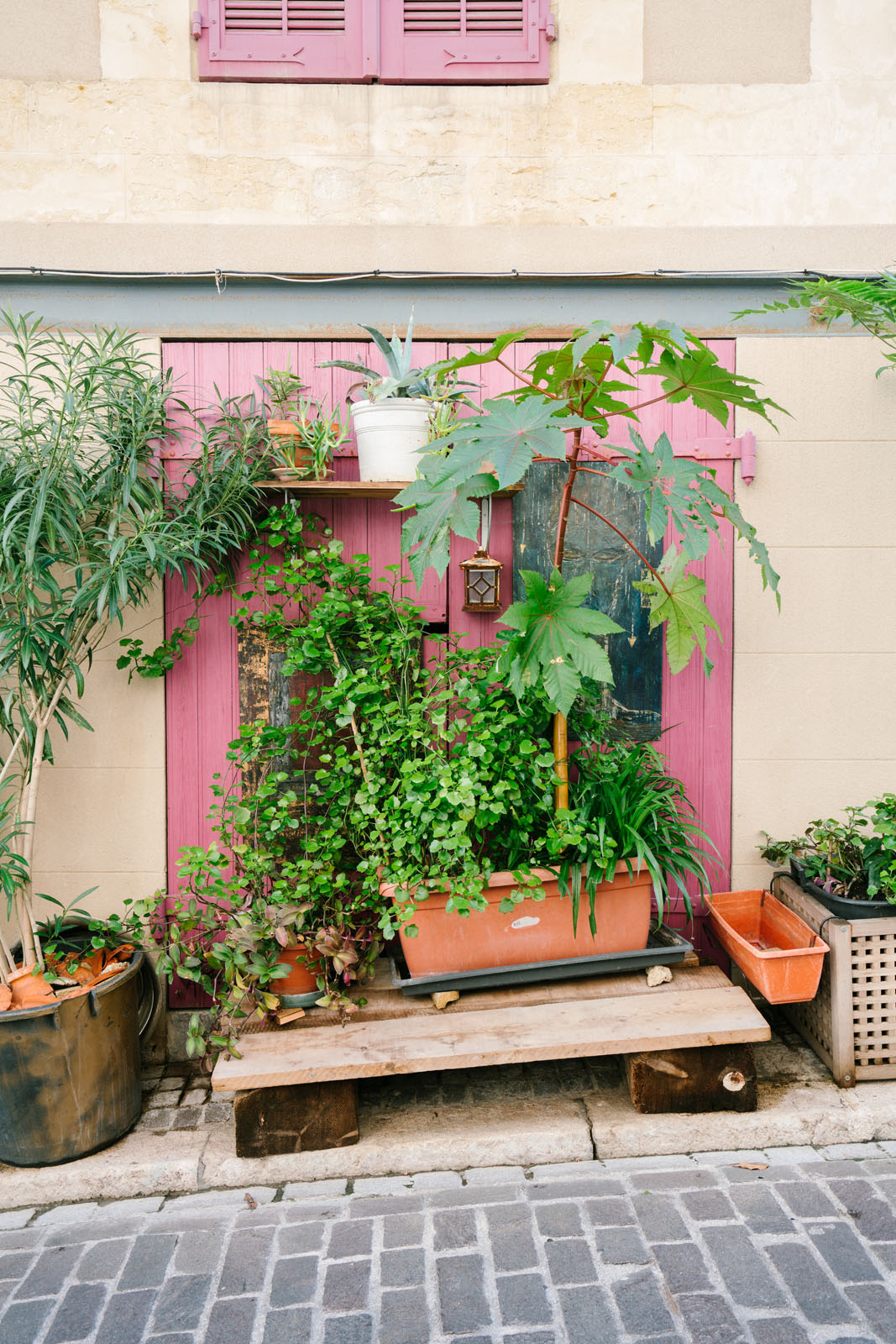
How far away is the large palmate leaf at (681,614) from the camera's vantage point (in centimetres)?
299

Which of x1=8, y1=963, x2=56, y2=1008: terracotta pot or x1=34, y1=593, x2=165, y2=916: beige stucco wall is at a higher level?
x1=34, y1=593, x2=165, y2=916: beige stucco wall

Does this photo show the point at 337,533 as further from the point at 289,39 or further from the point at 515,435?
the point at 289,39

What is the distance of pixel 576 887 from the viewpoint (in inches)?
112

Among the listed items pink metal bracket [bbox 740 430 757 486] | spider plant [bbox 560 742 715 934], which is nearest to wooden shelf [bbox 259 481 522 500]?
pink metal bracket [bbox 740 430 757 486]

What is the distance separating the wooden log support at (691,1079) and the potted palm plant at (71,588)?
1.71 m

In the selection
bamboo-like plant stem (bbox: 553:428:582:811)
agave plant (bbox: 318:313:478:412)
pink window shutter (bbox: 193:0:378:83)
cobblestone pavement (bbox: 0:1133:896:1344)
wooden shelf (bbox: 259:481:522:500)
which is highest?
pink window shutter (bbox: 193:0:378:83)

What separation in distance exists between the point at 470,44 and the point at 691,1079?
385 cm

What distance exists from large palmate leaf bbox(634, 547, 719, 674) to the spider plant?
38 centimetres

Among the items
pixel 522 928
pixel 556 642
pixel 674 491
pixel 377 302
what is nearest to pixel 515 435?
pixel 674 491

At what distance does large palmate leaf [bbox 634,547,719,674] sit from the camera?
2.99m

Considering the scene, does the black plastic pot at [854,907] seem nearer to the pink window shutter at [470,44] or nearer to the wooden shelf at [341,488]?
the wooden shelf at [341,488]

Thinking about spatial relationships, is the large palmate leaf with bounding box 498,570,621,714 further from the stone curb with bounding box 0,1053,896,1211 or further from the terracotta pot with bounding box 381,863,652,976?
the stone curb with bounding box 0,1053,896,1211

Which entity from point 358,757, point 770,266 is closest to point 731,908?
point 358,757

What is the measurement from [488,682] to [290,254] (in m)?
1.85
